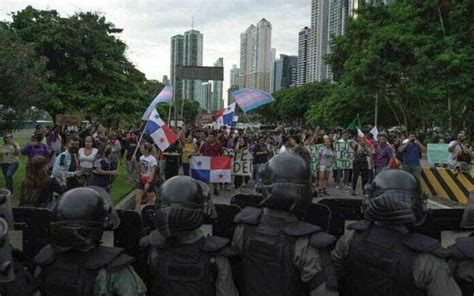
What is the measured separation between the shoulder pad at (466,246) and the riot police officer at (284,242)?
0.72m

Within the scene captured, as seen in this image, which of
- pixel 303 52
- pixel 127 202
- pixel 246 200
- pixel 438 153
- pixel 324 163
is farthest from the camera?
pixel 303 52

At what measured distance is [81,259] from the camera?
299cm

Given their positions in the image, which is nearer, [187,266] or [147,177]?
[187,266]

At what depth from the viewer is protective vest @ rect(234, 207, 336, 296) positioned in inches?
122

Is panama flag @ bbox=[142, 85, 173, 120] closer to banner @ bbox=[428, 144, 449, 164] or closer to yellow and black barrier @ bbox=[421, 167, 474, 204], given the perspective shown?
yellow and black barrier @ bbox=[421, 167, 474, 204]

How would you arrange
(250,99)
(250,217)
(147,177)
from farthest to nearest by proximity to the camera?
(250,99) < (147,177) < (250,217)

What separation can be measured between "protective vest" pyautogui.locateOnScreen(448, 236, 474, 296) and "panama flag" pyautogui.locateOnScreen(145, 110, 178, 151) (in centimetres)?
985

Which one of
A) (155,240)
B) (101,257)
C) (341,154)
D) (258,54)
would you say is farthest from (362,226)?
(258,54)

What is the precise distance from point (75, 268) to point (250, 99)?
15667 mm

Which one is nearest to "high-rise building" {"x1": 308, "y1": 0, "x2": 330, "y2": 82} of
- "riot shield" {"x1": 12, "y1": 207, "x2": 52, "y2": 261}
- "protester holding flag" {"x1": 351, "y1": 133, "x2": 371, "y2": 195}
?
"protester holding flag" {"x1": 351, "y1": 133, "x2": 371, "y2": 195}

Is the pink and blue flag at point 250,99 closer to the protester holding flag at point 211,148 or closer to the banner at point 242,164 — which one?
the banner at point 242,164

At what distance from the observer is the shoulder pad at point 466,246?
3162 millimetres

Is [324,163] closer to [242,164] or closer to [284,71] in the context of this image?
[242,164]

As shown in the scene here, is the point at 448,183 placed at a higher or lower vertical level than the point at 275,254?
lower
